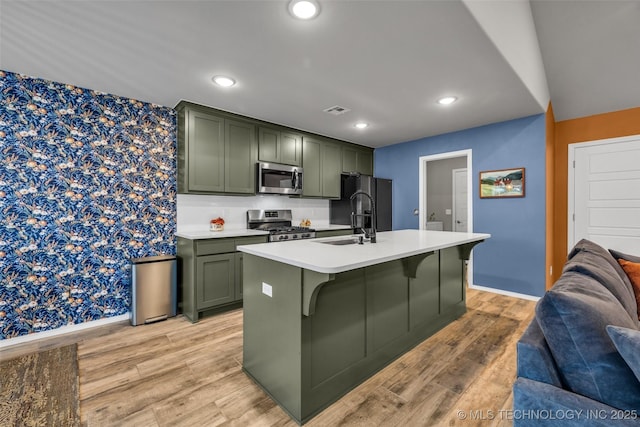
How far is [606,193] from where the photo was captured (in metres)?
3.76

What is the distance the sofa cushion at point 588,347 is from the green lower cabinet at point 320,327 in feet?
2.89

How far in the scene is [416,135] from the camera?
15.2ft

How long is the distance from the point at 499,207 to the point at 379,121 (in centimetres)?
204

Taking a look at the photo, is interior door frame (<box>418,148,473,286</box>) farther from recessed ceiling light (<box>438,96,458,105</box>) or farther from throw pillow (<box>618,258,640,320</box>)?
throw pillow (<box>618,258,640,320</box>)

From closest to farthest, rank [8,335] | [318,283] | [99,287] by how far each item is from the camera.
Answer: [318,283] < [8,335] < [99,287]

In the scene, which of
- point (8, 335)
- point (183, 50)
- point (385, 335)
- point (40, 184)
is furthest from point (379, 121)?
point (8, 335)

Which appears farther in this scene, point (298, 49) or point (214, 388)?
point (298, 49)

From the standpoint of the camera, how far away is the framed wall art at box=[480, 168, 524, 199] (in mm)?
3745

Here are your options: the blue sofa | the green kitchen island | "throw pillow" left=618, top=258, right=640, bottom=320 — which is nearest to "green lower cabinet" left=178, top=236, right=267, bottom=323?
the green kitchen island

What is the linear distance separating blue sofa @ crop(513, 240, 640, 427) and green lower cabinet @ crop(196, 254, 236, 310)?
9.22ft

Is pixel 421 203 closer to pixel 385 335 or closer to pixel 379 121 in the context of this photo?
pixel 379 121

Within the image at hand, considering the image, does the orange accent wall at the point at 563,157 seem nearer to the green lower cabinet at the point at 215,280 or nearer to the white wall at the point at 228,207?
the white wall at the point at 228,207

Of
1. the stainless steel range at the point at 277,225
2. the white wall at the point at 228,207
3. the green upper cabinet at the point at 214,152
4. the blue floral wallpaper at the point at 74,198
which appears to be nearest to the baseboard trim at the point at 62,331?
the blue floral wallpaper at the point at 74,198

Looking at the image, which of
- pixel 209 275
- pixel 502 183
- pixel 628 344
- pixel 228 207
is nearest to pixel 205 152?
pixel 228 207
